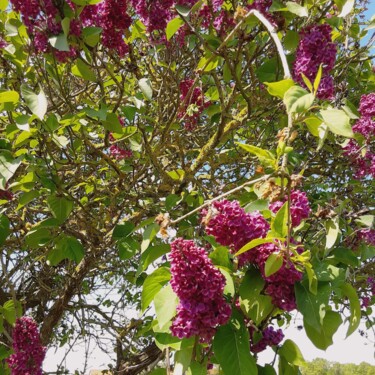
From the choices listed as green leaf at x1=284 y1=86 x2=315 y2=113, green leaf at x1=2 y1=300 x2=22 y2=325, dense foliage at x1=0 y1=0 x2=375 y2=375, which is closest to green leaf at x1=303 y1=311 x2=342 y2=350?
dense foliage at x1=0 y1=0 x2=375 y2=375

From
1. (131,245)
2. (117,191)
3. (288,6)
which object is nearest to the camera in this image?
(288,6)

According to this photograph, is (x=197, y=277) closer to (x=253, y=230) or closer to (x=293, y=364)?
(x=253, y=230)

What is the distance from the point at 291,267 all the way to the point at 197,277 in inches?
8.5

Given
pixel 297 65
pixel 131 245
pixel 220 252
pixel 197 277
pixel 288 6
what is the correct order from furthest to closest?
pixel 131 245
pixel 288 6
pixel 297 65
pixel 220 252
pixel 197 277

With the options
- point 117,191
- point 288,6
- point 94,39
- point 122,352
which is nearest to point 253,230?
point 288,6

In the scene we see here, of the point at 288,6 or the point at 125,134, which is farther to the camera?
the point at 125,134

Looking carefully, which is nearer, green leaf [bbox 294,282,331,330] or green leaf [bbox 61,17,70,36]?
green leaf [bbox 294,282,331,330]

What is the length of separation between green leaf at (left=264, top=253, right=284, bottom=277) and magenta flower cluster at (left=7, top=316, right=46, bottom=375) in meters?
1.65

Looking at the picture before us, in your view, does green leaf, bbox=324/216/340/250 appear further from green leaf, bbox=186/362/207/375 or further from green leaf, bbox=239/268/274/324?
green leaf, bbox=186/362/207/375

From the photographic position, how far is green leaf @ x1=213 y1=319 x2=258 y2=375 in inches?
44.9

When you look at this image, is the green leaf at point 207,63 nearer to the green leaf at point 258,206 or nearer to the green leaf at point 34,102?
the green leaf at point 34,102

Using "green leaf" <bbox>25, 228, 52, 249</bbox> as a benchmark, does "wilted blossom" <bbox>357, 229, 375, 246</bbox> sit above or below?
below

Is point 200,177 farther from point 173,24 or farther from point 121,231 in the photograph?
point 173,24

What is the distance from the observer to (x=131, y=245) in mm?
2334
